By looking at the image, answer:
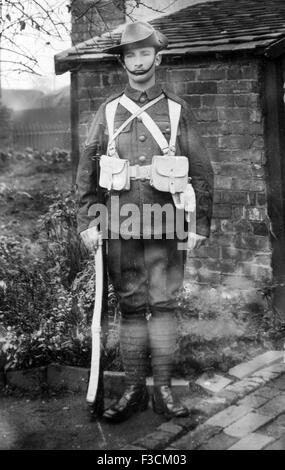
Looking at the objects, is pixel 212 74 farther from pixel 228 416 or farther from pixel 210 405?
pixel 228 416

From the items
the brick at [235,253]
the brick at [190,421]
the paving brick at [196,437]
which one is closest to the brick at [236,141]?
the brick at [235,253]

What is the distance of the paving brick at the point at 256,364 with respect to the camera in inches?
186

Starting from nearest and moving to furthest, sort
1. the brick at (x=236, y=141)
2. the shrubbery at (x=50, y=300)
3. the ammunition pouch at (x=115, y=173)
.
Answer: the ammunition pouch at (x=115, y=173)
the shrubbery at (x=50, y=300)
the brick at (x=236, y=141)

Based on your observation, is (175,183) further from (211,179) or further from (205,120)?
(205,120)

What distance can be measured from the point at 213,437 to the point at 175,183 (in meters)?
1.53

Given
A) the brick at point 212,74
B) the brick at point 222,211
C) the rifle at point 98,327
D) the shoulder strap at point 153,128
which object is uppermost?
the brick at point 212,74

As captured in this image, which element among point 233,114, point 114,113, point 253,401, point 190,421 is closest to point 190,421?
point 190,421

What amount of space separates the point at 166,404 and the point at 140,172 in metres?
1.48

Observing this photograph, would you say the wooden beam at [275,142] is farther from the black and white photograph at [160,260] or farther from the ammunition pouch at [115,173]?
the ammunition pouch at [115,173]

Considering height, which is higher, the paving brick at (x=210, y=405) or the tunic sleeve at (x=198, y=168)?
the tunic sleeve at (x=198, y=168)

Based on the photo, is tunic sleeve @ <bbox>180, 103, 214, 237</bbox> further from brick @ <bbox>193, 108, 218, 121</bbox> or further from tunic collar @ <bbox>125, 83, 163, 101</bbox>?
brick @ <bbox>193, 108, 218, 121</bbox>

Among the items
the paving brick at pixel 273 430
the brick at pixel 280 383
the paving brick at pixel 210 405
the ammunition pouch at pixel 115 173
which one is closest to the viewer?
the paving brick at pixel 273 430

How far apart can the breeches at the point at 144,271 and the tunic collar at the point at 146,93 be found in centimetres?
91

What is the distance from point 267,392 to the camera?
444 centimetres
